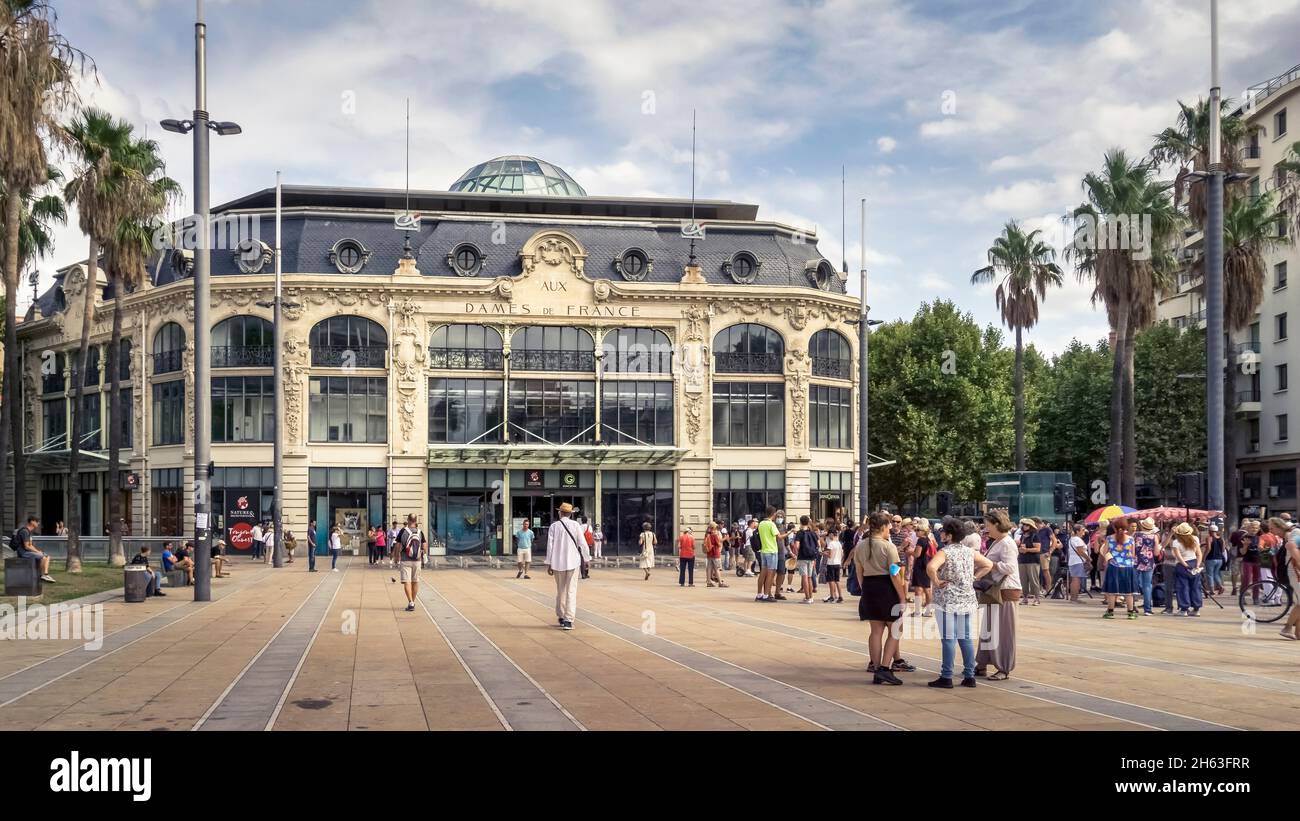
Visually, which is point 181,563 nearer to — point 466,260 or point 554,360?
point 554,360

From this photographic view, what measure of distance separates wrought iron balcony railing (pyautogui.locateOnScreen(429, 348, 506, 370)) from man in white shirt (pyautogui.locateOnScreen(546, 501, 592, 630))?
33808 millimetres

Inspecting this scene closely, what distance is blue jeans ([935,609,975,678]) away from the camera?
11820 millimetres

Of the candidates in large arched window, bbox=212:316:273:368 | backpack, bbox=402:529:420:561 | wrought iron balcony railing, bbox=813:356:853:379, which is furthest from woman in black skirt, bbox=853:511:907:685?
large arched window, bbox=212:316:273:368

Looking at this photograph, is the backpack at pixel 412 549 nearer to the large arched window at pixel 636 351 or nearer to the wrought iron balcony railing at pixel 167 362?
the large arched window at pixel 636 351

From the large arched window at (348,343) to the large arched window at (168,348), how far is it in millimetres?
6166

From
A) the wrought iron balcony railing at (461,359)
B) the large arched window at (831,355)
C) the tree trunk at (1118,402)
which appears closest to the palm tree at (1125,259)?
the tree trunk at (1118,402)

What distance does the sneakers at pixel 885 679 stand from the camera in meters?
12.0

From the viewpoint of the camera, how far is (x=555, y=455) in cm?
5131

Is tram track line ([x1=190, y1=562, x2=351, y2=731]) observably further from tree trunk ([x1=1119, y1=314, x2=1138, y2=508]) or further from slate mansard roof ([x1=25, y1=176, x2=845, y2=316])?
slate mansard roof ([x1=25, y1=176, x2=845, y2=316])

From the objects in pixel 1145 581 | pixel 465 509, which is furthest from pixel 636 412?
pixel 1145 581

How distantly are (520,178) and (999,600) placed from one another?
5208 centimetres

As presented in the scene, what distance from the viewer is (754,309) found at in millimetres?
53156
